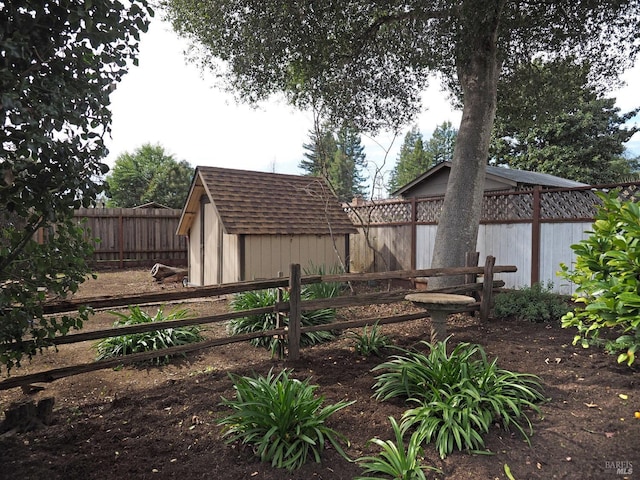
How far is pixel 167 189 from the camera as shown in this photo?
37.2 metres

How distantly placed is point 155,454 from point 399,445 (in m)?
1.70

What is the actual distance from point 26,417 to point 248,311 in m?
2.25

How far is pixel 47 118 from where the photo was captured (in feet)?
6.89

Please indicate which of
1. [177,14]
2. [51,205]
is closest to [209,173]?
[177,14]

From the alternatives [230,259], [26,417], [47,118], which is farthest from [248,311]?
[230,259]

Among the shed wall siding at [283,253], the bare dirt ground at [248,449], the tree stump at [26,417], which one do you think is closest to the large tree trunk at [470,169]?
the bare dirt ground at [248,449]

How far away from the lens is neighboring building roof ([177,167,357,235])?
32.9ft

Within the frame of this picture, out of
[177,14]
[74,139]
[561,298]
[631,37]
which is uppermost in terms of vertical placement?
[177,14]

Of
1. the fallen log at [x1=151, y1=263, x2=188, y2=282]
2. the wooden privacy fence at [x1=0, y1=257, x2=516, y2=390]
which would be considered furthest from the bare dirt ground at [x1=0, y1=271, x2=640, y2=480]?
the fallen log at [x1=151, y1=263, x2=188, y2=282]

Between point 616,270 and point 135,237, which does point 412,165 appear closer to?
point 135,237

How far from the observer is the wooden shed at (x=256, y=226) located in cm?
992

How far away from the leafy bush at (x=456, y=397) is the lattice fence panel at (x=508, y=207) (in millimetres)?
5506

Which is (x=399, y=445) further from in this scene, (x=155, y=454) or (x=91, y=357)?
(x=91, y=357)

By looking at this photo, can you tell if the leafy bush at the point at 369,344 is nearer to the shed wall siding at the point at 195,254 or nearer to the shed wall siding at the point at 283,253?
the shed wall siding at the point at 283,253
